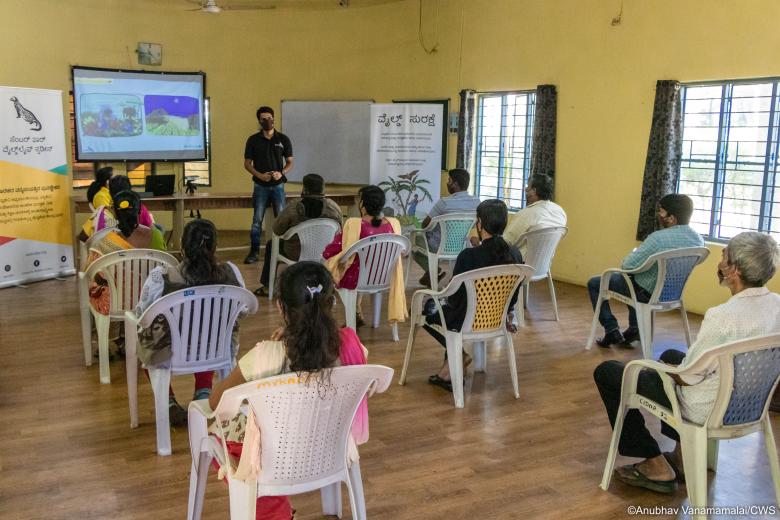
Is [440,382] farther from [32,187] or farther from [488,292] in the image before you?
[32,187]

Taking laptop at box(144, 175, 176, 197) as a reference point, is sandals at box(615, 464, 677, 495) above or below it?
below

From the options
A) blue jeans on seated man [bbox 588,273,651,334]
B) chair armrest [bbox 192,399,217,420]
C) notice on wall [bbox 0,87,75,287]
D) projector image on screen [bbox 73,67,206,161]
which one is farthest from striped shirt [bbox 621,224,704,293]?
projector image on screen [bbox 73,67,206,161]

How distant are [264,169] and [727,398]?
239 inches

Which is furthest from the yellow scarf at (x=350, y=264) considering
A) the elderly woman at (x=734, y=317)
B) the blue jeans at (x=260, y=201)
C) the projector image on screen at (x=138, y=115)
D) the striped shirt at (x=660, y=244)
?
the projector image on screen at (x=138, y=115)

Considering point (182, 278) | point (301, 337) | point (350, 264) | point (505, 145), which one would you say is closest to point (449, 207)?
point (350, 264)

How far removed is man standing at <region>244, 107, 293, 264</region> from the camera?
25.6ft

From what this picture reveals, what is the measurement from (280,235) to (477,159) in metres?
3.75

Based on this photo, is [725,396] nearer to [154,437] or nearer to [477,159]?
[154,437]

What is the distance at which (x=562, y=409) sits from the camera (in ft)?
13.0

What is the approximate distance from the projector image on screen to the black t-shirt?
221 centimetres

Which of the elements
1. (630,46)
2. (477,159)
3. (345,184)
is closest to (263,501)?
(630,46)

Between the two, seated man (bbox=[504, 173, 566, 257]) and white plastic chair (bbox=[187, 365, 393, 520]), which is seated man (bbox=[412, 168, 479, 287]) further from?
white plastic chair (bbox=[187, 365, 393, 520])

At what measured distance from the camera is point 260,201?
7848 millimetres

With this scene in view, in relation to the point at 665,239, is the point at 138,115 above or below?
above
